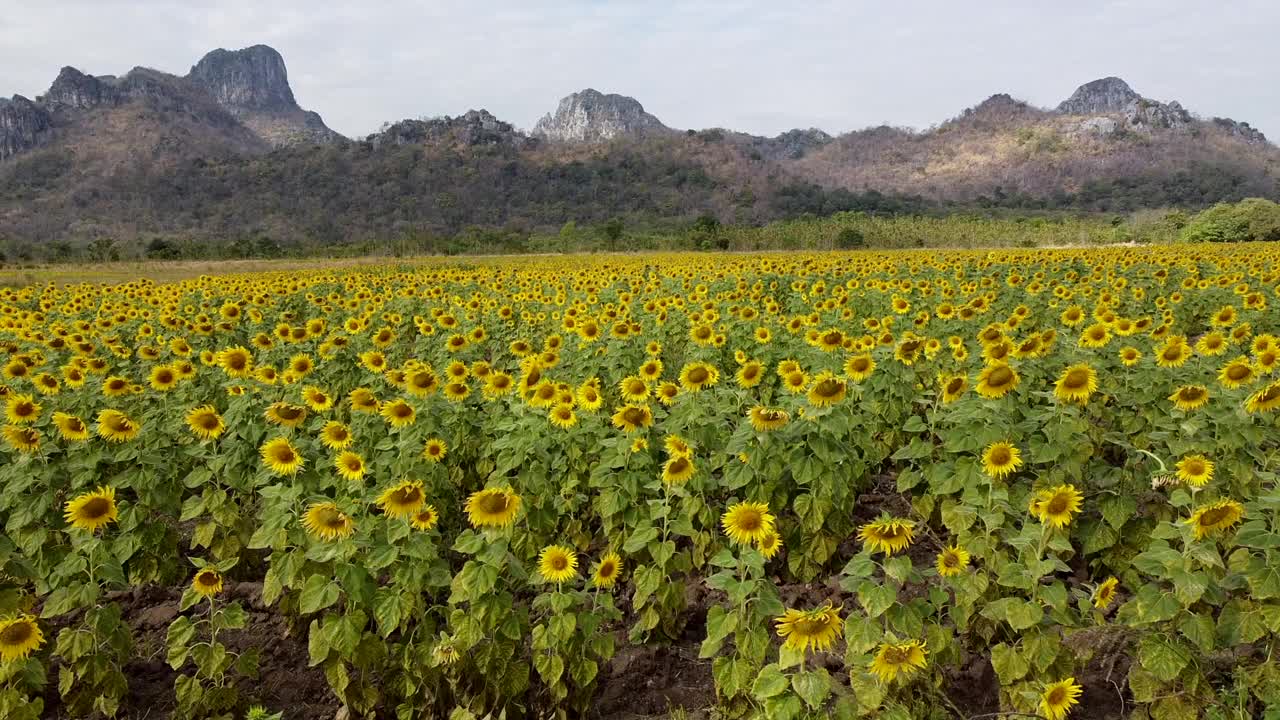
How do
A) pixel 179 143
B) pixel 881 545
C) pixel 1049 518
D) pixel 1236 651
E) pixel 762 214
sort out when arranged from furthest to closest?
pixel 179 143
pixel 762 214
pixel 1236 651
pixel 1049 518
pixel 881 545

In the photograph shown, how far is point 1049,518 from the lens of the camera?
2.82 meters

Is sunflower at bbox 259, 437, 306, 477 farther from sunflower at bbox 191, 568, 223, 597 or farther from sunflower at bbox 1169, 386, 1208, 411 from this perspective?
sunflower at bbox 1169, 386, 1208, 411

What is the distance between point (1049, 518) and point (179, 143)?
14507 cm

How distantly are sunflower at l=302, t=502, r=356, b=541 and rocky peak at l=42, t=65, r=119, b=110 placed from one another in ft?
549

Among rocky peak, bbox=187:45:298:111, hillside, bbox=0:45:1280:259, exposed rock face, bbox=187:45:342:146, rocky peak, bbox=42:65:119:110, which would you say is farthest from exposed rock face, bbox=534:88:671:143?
rocky peak, bbox=42:65:119:110

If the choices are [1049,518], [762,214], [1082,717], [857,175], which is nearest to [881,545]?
[1049,518]

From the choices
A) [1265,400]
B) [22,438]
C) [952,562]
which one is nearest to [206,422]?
[22,438]

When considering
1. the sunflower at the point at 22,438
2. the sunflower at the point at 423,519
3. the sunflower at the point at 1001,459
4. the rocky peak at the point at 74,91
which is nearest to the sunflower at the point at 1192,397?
the sunflower at the point at 1001,459

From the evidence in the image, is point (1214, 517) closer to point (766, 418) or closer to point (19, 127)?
point (766, 418)

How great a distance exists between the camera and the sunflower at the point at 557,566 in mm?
2908

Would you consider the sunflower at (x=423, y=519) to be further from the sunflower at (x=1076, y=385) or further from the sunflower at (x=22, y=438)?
the sunflower at (x=1076, y=385)

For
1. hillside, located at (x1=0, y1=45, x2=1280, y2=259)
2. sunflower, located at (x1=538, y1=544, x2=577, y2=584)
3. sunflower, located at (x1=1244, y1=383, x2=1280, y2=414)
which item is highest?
hillside, located at (x1=0, y1=45, x2=1280, y2=259)

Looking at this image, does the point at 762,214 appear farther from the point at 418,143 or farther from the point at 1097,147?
the point at 1097,147

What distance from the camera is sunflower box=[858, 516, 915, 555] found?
2.58 meters
